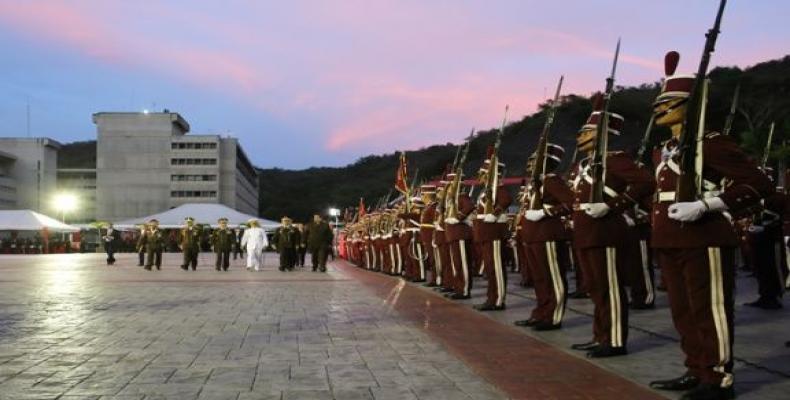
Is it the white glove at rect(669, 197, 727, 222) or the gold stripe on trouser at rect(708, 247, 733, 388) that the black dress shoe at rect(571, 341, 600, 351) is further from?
the white glove at rect(669, 197, 727, 222)

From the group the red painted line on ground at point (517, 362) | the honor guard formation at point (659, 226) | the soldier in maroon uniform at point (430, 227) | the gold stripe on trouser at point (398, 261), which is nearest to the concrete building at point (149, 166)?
the gold stripe on trouser at point (398, 261)

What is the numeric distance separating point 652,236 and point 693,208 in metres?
0.63

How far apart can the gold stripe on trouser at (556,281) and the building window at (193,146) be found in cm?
11739

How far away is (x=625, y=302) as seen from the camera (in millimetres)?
7355

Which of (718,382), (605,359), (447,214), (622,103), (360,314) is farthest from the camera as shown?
(622,103)

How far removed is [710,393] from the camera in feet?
17.8

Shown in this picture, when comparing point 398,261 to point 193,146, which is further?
point 193,146

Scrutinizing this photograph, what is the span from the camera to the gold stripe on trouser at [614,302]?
7336mm

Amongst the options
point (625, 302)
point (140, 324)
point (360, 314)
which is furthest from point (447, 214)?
point (625, 302)

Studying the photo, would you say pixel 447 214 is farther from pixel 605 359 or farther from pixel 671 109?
pixel 671 109

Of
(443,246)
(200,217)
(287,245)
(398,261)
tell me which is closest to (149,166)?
(200,217)

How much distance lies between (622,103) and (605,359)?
124m

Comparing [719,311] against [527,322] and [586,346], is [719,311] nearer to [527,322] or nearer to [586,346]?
[586,346]

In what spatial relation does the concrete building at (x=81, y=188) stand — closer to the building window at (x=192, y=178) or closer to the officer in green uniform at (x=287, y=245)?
the building window at (x=192, y=178)
